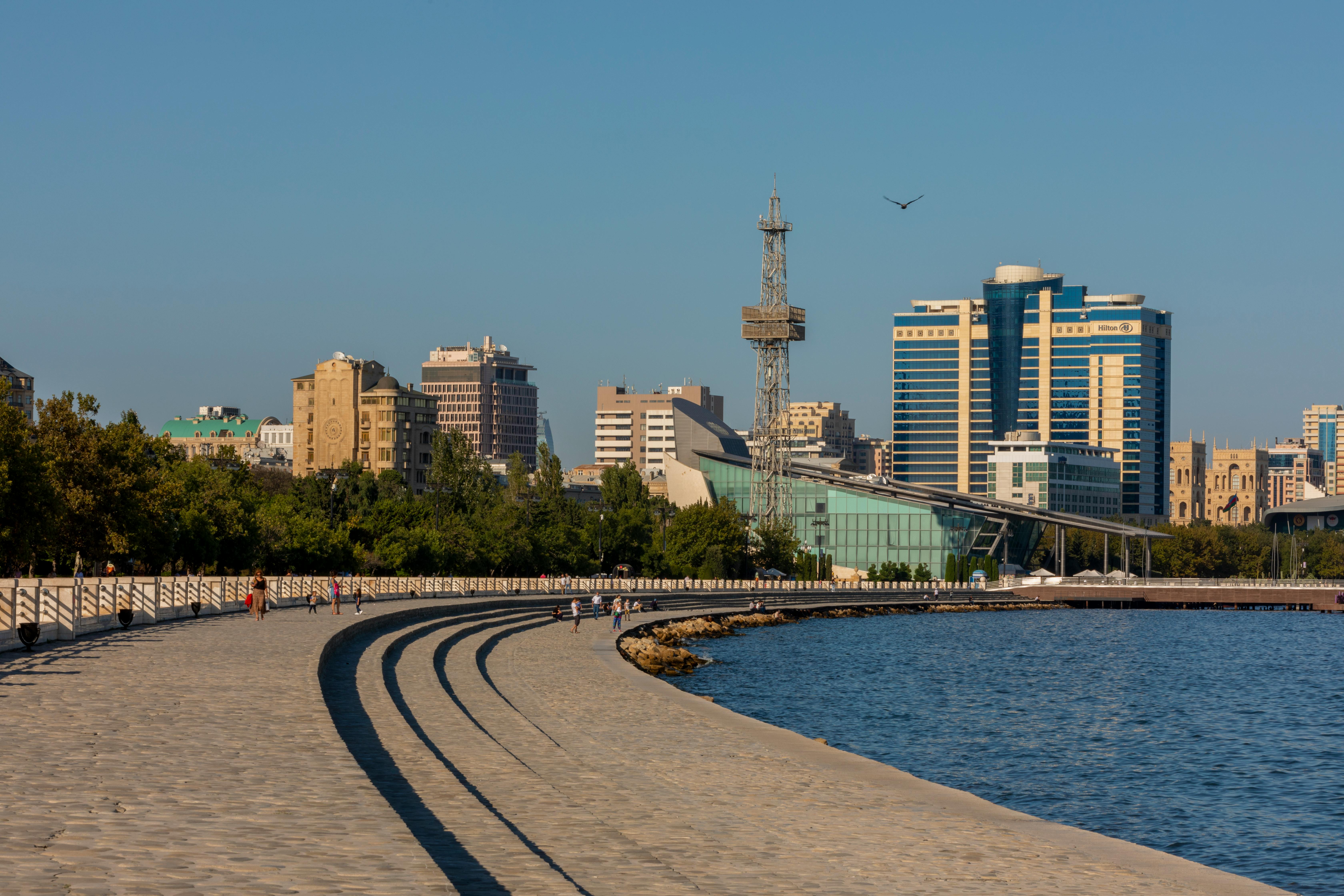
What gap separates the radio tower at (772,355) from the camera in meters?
146

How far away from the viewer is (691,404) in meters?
184

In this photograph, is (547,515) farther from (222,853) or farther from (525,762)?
(222,853)

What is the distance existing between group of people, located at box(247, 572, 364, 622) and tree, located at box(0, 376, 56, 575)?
343 inches

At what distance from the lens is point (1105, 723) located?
40.7 m

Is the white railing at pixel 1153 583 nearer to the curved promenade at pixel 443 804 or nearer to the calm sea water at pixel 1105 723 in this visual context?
the calm sea water at pixel 1105 723

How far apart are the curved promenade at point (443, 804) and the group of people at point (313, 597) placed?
1866 centimetres

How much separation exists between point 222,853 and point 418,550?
86.2 metres

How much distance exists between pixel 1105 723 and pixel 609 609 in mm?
47652

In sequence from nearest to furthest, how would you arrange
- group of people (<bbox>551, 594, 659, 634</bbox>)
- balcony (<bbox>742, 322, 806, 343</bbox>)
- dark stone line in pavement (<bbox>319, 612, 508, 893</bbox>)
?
1. dark stone line in pavement (<bbox>319, 612, 508, 893</bbox>)
2. group of people (<bbox>551, 594, 659, 634</bbox>)
3. balcony (<bbox>742, 322, 806, 343</bbox>)

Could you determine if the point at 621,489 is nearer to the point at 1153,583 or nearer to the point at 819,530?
the point at 819,530

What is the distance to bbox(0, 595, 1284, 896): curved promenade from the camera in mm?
11758

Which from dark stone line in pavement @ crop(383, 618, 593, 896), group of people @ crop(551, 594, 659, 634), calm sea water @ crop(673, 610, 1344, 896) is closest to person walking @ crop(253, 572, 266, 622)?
dark stone line in pavement @ crop(383, 618, 593, 896)

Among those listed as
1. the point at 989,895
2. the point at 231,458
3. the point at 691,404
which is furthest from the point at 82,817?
the point at 691,404

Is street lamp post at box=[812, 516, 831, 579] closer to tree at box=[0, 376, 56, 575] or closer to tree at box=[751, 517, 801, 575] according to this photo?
tree at box=[751, 517, 801, 575]
